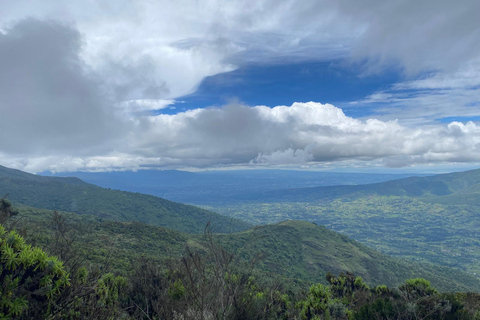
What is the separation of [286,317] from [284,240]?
109869 mm

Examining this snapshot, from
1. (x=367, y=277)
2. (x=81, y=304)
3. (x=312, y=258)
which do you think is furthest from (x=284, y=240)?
(x=81, y=304)

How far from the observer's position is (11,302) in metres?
5.22

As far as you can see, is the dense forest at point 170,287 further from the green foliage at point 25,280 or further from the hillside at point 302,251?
the hillside at point 302,251

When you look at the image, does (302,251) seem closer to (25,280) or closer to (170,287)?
(170,287)

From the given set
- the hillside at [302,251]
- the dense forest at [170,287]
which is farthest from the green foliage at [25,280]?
the hillside at [302,251]

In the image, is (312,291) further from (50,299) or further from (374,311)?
(50,299)

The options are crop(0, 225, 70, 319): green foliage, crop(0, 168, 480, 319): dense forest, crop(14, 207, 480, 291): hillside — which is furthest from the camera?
crop(14, 207, 480, 291): hillside

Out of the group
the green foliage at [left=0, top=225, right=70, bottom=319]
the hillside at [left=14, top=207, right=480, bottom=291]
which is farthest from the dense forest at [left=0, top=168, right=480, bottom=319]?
the hillside at [left=14, top=207, right=480, bottom=291]

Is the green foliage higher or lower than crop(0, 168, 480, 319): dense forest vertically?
higher

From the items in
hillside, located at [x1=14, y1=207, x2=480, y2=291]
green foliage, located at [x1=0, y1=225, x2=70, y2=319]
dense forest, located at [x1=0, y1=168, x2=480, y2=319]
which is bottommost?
hillside, located at [x1=14, y1=207, x2=480, y2=291]

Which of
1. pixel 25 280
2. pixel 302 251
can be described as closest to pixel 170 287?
pixel 25 280

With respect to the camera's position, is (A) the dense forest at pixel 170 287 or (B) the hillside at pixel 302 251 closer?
(A) the dense forest at pixel 170 287

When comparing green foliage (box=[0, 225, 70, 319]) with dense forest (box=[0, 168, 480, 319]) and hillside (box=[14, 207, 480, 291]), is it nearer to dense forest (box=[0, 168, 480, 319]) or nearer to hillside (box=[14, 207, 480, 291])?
dense forest (box=[0, 168, 480, 319])

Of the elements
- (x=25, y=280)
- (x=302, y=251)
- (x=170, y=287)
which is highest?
(x=25, y=280)
